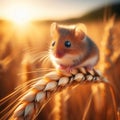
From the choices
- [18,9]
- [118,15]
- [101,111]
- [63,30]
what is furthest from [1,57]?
[118,15]

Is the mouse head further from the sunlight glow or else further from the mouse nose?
the sunlight glow

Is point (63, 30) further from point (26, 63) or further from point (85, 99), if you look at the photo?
point (85, 99)

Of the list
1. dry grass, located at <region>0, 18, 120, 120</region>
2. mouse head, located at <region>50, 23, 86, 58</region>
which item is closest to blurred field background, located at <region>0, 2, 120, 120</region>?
dry grass, located at <region>0, 18, 120, 120</region>

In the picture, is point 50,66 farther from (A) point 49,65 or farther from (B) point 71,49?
(B) point 71,49

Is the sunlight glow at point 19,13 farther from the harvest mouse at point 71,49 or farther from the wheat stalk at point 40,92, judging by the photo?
the wheat stalk at point 40,92

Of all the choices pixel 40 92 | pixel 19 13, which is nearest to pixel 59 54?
pixel 40 92

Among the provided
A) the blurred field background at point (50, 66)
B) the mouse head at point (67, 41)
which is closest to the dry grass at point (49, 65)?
the blurred field background at point (50, 66)
